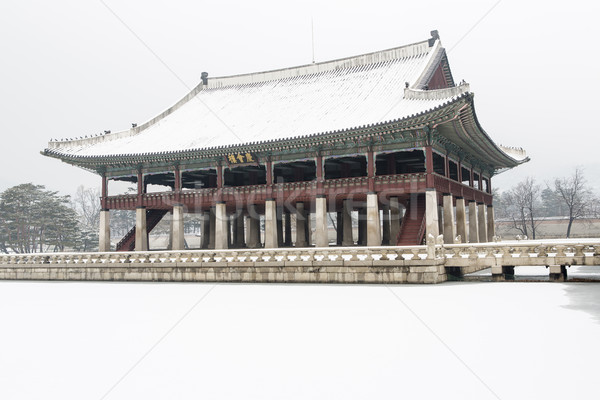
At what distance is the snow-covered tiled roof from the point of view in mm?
30391

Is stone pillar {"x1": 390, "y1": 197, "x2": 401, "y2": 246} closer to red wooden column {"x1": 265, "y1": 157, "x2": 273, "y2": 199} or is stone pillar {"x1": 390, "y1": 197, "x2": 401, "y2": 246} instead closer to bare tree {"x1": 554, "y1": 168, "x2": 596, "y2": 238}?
red wooden column {"x1": 265, "y1": 157, "x2": 273, "y2": 199}

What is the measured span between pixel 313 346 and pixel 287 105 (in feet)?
88.7

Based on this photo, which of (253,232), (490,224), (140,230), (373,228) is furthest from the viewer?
(490,224)

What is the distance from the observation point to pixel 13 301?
1989 cm

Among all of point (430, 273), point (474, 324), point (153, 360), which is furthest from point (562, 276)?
point (153, 360)

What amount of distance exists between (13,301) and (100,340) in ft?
34.2

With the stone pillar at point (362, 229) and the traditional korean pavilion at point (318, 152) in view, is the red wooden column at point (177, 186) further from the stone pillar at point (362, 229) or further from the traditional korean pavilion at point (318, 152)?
the stone pillar at point (362, 229)

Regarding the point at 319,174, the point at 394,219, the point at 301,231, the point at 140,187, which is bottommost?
the point at 301,231

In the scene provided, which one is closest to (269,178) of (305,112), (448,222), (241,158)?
(241,158)

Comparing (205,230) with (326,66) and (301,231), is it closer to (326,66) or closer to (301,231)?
(301,231)

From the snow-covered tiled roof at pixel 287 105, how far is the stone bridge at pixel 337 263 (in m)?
8.34

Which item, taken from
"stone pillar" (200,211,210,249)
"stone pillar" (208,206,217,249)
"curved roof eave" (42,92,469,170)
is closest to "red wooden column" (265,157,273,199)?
"curved roof eave" (42,92,469,170)

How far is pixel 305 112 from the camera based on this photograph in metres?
33.4

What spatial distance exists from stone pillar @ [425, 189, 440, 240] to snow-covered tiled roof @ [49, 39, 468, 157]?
4405mm
